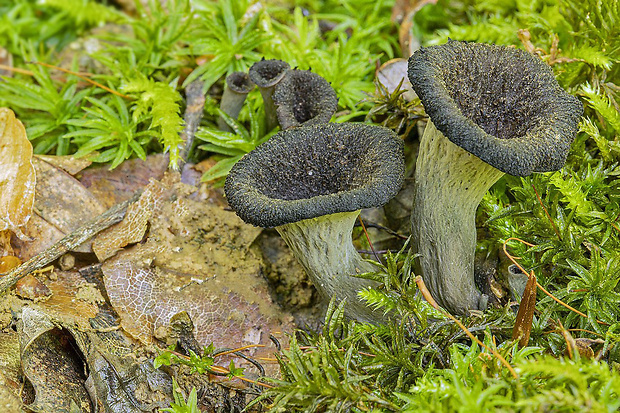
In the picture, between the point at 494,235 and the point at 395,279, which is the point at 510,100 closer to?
the point at 494,235

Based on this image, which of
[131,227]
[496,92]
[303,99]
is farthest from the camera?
[303,99]

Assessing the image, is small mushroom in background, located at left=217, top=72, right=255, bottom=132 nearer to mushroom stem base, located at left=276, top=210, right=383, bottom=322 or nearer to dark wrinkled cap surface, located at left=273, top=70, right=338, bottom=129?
dark wrinkled cap surface, located at left=273, top=70, right=338, bottom=129

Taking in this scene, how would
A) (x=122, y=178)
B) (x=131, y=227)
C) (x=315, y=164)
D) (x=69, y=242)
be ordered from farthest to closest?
1. (x=122, y=178)
2. (x=131, y=227)
3. (x=69, y=242)
4. (x=315, y=164)

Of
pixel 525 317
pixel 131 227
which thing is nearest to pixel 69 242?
pixel 131 227

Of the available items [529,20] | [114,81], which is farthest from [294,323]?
[529,20]

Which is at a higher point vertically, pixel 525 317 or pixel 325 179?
pixel 325 179

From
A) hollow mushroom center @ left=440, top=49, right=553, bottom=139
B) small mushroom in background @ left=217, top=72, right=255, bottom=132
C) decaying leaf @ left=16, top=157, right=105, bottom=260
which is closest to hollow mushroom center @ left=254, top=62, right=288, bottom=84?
small mushroom in background @ left=217, top=72, right=255, bottom=132

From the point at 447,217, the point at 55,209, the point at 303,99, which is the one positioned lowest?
the point at 55,209

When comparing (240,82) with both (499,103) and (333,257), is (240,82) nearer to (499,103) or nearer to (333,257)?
(333,257)
